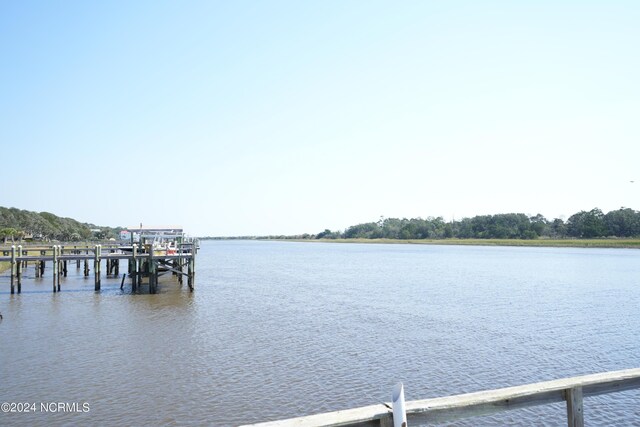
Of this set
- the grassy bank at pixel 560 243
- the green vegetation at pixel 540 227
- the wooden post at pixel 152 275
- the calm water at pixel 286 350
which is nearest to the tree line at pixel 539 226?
the green vegetation at pixel 540 227

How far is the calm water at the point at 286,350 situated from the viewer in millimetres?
11383

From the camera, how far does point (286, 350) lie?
16.7 meters

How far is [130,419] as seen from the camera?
34.2ft

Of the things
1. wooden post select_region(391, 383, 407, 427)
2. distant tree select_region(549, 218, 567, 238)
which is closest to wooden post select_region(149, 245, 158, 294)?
wooden post select_region(391, 383, 407, 427)

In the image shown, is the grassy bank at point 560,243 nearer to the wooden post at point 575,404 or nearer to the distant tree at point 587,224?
the distant tree at point 587,224

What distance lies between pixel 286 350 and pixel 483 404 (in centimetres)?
1269

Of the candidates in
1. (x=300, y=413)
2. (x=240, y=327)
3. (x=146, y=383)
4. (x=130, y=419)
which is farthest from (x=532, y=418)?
(x=240, y=327)

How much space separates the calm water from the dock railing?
575 centimetres

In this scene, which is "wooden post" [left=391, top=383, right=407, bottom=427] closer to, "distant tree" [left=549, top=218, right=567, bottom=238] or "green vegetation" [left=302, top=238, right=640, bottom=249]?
"green vegetation" [left=302, top=238, right=640, bottom=249]

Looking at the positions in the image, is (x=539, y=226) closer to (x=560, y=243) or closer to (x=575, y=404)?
(x=560, y=243)

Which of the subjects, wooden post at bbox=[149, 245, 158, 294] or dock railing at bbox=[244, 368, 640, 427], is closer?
dock railing at bbox=[244, 368, 640, 427]

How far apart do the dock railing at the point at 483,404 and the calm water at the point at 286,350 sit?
575cm

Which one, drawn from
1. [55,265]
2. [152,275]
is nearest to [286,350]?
[152,275]

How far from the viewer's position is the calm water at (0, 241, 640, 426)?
37.3 ft
